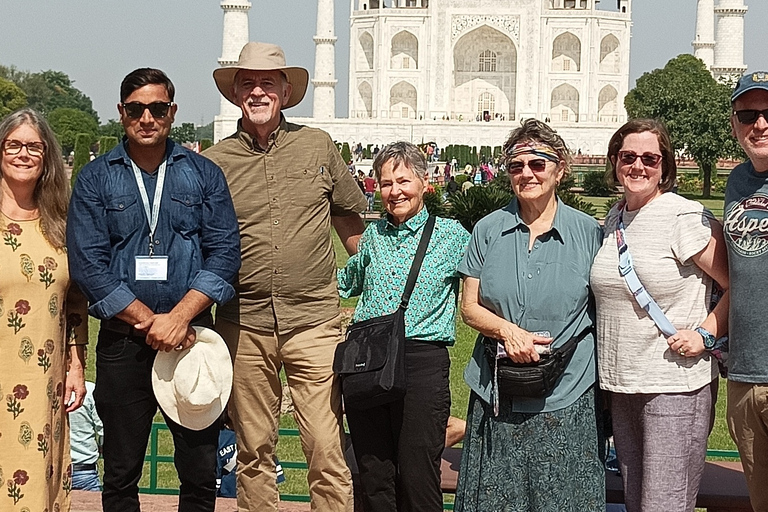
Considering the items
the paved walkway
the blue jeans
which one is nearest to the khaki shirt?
the paved walkway

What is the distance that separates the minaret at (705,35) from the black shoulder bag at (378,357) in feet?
124

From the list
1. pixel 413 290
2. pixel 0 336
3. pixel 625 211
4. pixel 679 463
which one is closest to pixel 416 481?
pixel 413 290

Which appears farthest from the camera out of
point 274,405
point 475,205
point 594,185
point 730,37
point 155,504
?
point 730,37

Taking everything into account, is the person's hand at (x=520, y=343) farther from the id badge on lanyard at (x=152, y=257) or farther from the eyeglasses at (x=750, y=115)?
the id badge on lanyard at (x=152, y=257)

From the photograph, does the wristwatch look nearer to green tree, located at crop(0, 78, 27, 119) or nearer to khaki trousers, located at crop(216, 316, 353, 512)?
khaki trousers, located at crop(216, 316, 353, 512)

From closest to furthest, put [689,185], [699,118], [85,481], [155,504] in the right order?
[155,504] → [85,481] → [689,185] → [699,118]

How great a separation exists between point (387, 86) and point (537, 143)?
37026mm

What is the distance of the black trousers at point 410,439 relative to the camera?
9.43 feet

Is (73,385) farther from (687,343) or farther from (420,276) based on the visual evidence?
(687,343)

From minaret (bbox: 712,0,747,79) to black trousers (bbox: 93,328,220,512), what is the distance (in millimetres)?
37338

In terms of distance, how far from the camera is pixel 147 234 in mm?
2799

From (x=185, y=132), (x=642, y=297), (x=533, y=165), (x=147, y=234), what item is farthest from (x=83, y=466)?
(x=185, y=132)

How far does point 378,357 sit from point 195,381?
0.50 meters

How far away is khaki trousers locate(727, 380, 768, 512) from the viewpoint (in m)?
2.62
